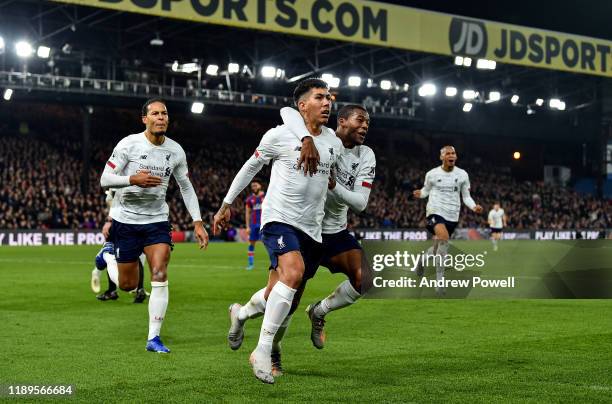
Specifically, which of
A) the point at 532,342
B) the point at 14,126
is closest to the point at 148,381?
the point at 532,342

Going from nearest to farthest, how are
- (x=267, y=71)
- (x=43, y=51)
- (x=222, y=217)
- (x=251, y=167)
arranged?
(x=251, y=167)
(x=222, y=217)
(x=43, y=51)
(x=267, y=71)

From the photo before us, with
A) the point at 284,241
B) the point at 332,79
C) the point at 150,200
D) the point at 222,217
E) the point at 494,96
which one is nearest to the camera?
the point at 284,241

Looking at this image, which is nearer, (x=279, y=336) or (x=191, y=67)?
(x=279, y=336)

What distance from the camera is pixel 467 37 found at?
158 feet

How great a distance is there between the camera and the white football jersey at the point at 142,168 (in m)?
9.73

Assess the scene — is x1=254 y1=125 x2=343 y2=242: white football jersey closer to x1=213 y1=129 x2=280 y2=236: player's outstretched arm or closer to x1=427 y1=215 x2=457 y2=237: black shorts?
x1=213 y1=129 x2=280 y2=236: player's outstretched arm

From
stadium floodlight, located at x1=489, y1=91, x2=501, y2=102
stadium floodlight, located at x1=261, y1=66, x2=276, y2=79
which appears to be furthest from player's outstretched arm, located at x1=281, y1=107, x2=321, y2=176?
stadium floodlight, located at x1=489, y1=91, x2=501, y2=102

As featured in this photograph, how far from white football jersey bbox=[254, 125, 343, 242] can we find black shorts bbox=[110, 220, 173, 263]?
2106 millimetres

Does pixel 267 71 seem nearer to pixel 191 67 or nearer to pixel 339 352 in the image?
pixel 191 67

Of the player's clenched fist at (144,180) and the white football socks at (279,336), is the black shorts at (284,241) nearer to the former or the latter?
the white football socks at (279,336)

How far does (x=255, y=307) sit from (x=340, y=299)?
1.03 metres

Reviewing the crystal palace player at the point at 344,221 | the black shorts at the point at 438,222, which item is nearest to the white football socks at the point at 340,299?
the crystal palace player at the point at 344,221

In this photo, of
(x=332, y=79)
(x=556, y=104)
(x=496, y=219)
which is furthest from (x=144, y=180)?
(x=556, y=104)

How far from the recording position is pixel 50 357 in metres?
8.73
